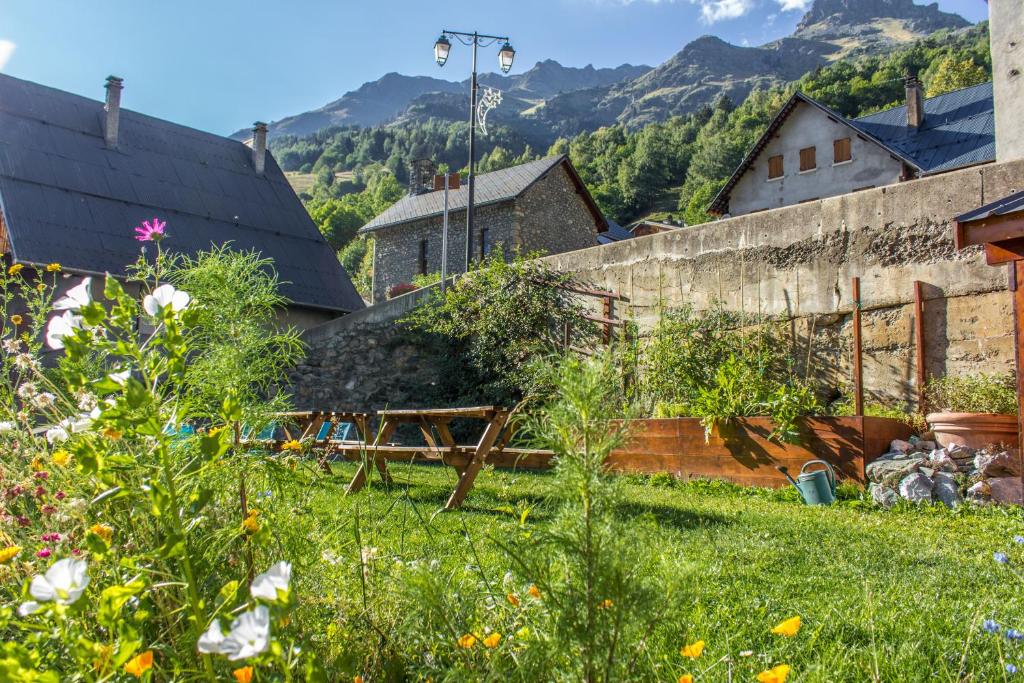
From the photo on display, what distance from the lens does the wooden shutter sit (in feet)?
79.8

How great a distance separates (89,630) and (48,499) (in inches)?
29.2

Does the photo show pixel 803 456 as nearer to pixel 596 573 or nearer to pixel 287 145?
pixel 596 573

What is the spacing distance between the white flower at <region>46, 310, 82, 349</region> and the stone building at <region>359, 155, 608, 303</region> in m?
22.7

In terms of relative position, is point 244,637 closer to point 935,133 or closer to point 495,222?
point 495,222

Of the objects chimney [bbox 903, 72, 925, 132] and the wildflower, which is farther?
chimney [bbox 903, 72, 925, 132]

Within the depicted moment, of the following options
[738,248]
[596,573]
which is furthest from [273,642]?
[738,248]

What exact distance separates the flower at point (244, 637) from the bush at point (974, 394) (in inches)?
257

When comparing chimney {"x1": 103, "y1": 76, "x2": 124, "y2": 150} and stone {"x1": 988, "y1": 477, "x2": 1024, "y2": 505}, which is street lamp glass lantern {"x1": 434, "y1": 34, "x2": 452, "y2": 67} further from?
→ stone {"x1": 988, "y1": 477, "x2": 1024, "y2": 505}

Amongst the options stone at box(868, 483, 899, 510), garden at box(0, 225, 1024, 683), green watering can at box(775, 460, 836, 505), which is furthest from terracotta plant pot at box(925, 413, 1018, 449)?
garden at box(0, 225, 1024, 683)

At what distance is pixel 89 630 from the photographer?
159 centimetres

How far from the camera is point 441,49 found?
50.5ft

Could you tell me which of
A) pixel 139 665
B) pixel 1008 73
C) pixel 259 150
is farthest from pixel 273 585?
pixel 259 150

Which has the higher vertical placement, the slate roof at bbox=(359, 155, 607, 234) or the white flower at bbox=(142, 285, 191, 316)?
the slate roof at bbox=(359, 155, 607, 234)

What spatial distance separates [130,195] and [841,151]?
20.1 m
